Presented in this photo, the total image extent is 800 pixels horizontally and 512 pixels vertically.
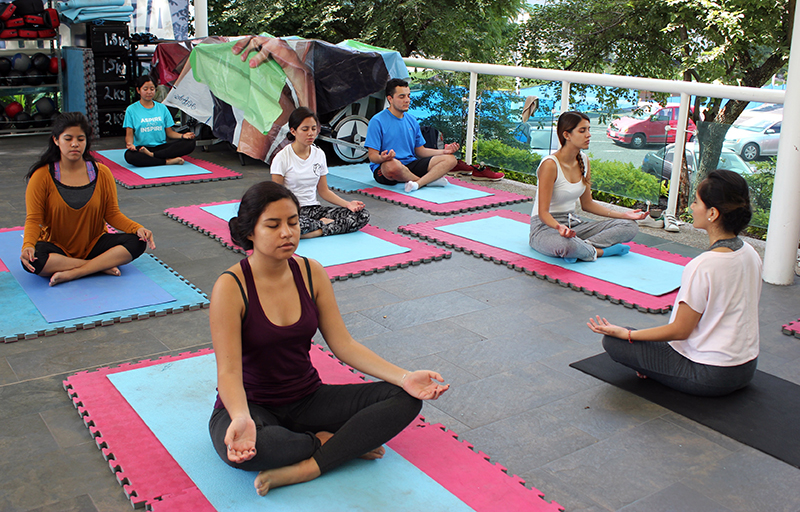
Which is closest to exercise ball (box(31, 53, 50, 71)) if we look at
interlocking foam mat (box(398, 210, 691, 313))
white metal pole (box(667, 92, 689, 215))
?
interlocking foam mat (box(398, 210, 691, 313))

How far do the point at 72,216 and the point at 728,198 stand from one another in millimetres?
3550

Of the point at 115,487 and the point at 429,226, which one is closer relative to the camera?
the point at 115,487

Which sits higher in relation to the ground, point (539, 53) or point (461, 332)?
point (539, 53)

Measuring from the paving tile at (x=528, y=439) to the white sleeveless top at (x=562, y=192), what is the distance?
7.45 ft

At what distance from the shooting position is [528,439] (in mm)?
2812

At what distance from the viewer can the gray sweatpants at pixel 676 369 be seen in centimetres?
302

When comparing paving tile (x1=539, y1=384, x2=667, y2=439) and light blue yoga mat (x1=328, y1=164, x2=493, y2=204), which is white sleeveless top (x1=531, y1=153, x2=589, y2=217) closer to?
light blue yoga mat (x1=328, y1=164, x2=493, y2=204)

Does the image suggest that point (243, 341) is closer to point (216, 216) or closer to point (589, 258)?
point (589, 258)

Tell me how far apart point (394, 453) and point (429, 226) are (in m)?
3.37

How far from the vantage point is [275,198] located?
7.62 ft

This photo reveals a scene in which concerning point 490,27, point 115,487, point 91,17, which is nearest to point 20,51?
point 91,17

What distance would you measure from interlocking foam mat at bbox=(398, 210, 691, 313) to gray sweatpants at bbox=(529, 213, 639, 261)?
2.9 inches

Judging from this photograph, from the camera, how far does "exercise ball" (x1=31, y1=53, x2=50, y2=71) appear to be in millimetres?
9898

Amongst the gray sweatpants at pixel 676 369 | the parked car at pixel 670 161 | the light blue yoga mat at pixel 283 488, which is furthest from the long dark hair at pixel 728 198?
the parked car at pixel 670 161
